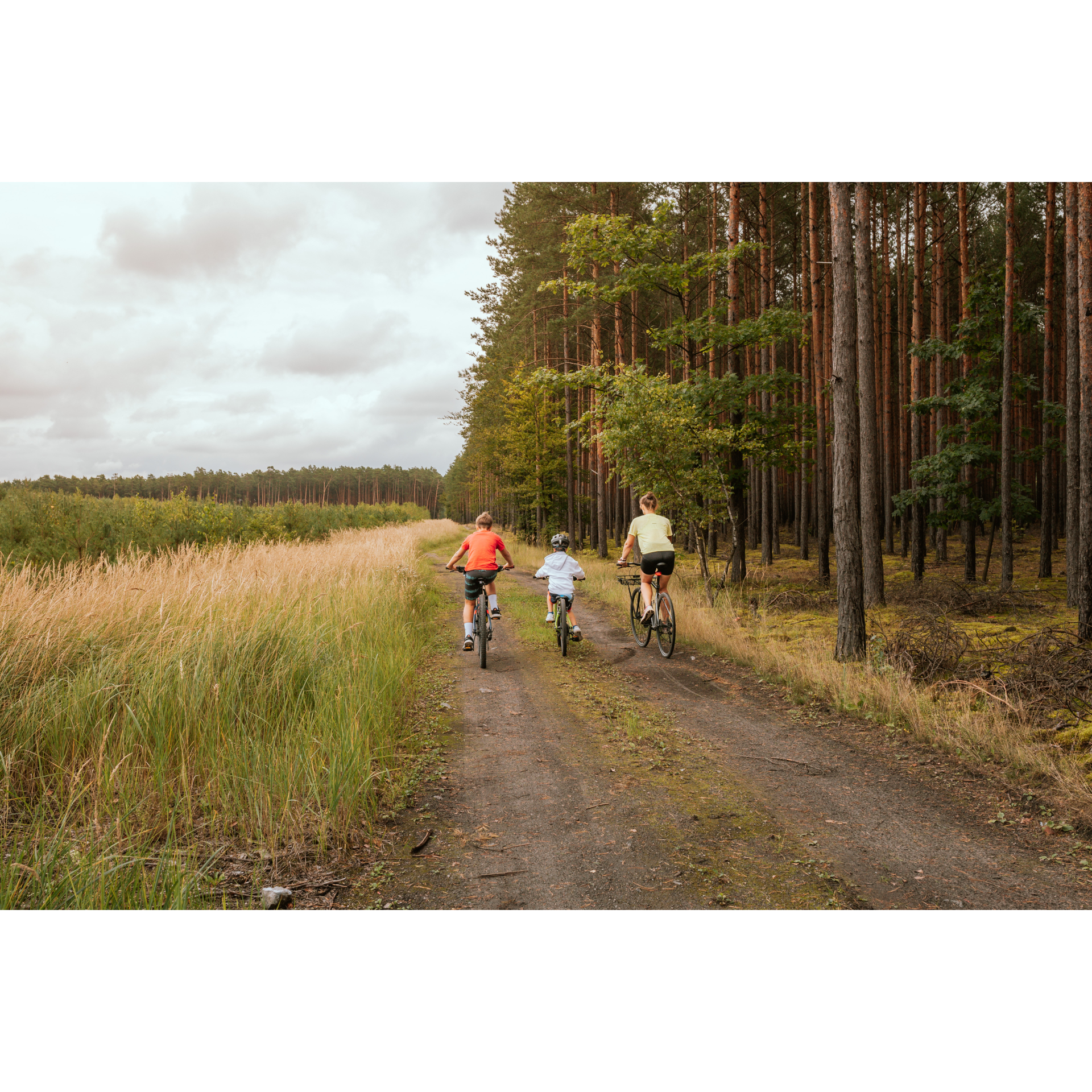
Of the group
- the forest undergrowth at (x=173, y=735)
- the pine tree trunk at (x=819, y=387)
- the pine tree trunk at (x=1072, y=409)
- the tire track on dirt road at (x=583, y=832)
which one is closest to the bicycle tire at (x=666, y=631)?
the tire track on dirt road at (x=583, y=832)

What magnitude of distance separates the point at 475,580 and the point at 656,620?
9.17 feet

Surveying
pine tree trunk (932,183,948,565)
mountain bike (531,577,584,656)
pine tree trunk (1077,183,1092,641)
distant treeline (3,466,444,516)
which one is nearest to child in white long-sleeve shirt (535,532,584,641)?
mountain bike (531,577,584,656)

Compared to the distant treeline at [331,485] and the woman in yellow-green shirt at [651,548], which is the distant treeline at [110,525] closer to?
the woman in yellow-green shirt at [651,548]

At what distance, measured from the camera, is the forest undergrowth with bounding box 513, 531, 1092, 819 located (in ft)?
Result: 16.6

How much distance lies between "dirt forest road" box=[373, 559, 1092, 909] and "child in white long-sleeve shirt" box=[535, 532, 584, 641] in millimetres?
2528

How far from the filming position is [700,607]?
1227 cm

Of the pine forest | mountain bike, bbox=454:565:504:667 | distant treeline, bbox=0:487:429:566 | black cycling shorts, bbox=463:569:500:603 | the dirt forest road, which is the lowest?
the dirt forest road

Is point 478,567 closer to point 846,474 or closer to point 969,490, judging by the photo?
point 846,474

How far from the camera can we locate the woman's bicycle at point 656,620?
9.25 m

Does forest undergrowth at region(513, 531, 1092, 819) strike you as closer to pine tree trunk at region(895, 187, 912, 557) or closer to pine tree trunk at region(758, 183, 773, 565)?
pine tree trunk at region(758, 183, 773, 565)

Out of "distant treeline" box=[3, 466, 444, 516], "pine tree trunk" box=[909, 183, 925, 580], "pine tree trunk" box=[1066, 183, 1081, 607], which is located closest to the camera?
"pine tree trunk" box=[1066, 183, 1081, 607]

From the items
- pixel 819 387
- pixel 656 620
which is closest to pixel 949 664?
pixel 656 620

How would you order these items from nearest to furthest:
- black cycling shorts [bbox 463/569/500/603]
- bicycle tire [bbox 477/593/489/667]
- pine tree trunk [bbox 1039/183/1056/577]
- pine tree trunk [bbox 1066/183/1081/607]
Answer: bicycle tire [bbox 477/593/489/667]
black cycling shorts [bbox 463/569/500/603]
pine tree trunk [bbox 1066/183/1081/607]
pine tree trunk [bbox 1039/183/1056/577]

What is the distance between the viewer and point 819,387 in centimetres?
2038
